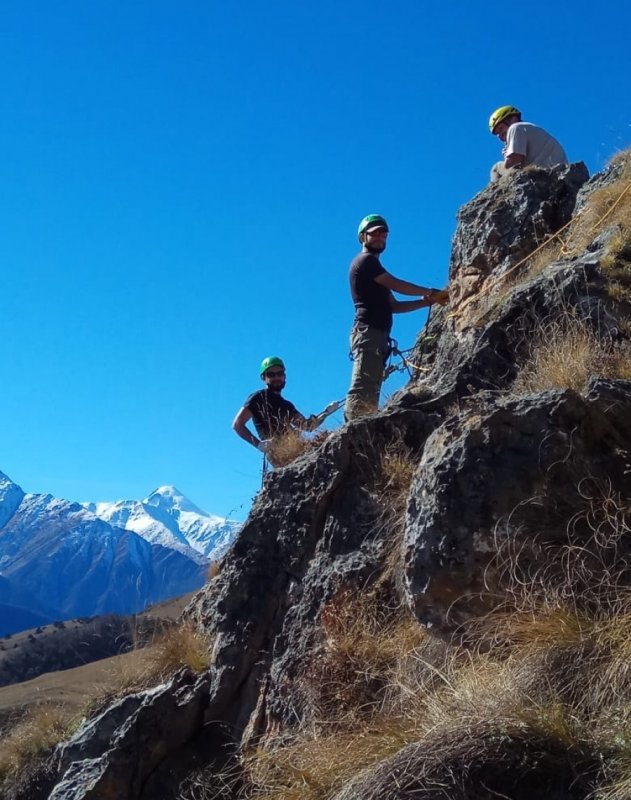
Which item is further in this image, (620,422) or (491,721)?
(620,422)

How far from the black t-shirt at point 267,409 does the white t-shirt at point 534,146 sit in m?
4.26

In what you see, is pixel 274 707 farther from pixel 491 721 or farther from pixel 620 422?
pixel 620 422

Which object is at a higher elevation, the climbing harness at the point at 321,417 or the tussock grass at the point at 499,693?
the climbing harness at the point at 321,417

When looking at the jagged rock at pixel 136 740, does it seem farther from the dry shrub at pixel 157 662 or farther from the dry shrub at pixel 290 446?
the dry shrub at pixel 290 446

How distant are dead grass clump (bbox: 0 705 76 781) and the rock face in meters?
0.66

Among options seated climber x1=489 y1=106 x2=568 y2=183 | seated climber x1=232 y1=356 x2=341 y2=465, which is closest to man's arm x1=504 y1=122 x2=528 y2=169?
seated climber x1=489 y1=106 x2=568 y2=183

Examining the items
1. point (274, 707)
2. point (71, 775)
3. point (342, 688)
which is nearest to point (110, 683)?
point (71, 775)

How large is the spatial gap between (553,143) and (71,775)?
9151 mm

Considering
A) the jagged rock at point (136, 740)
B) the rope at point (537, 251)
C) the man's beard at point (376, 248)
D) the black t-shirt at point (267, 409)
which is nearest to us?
the jagged rock at point (136, 740)

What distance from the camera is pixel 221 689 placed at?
7.57m

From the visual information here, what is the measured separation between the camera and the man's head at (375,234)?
32.8 feet

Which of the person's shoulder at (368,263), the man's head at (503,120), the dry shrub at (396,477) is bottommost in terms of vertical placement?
the dry shrub at (396,477)

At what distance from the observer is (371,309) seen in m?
9.84

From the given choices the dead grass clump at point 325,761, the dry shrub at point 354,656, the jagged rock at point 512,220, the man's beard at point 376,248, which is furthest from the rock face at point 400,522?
the man's beard at point 376,248
